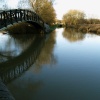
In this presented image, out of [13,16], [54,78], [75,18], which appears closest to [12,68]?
[54,78]

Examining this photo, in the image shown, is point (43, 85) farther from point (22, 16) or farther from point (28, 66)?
point (22, 16)

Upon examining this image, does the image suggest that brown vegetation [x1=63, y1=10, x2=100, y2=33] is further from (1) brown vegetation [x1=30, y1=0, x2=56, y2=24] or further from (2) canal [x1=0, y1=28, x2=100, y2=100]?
(2) canal [x1=0, y1=28, x2=100, y2=100]

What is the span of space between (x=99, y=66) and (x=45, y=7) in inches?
1053

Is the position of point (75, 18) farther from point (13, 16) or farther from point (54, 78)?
point (54, 78)

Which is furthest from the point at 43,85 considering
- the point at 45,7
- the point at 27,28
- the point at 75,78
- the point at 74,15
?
the point at 74,15

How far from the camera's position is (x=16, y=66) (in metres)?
12.3

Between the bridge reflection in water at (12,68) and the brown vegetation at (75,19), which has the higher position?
the brown vegetation at (75,19)

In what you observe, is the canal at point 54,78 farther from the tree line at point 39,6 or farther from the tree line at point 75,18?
the tree line at point 75,18

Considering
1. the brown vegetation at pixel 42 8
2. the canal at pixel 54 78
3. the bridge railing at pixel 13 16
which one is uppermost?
the brown vegetation at pixel 42 8

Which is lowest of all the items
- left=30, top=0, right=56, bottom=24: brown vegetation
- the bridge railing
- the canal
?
the canal

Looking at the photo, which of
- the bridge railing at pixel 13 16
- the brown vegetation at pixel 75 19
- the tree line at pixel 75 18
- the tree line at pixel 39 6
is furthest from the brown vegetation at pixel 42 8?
the tree line at pixel 75 18

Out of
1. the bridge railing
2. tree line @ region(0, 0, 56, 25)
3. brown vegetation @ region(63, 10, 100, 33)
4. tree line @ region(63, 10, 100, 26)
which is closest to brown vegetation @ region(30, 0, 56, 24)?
tree line @ region(0, 0, 56, 25)

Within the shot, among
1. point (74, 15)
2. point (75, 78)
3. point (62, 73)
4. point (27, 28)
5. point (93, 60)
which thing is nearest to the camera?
point (75, 78)

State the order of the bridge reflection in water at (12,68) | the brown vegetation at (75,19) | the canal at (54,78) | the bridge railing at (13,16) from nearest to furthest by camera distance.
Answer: the canal at (54,78) → the bridge reflection in water at (12,68) → the bridge railing at (13,16) → the brown vegetation at (75,19)
